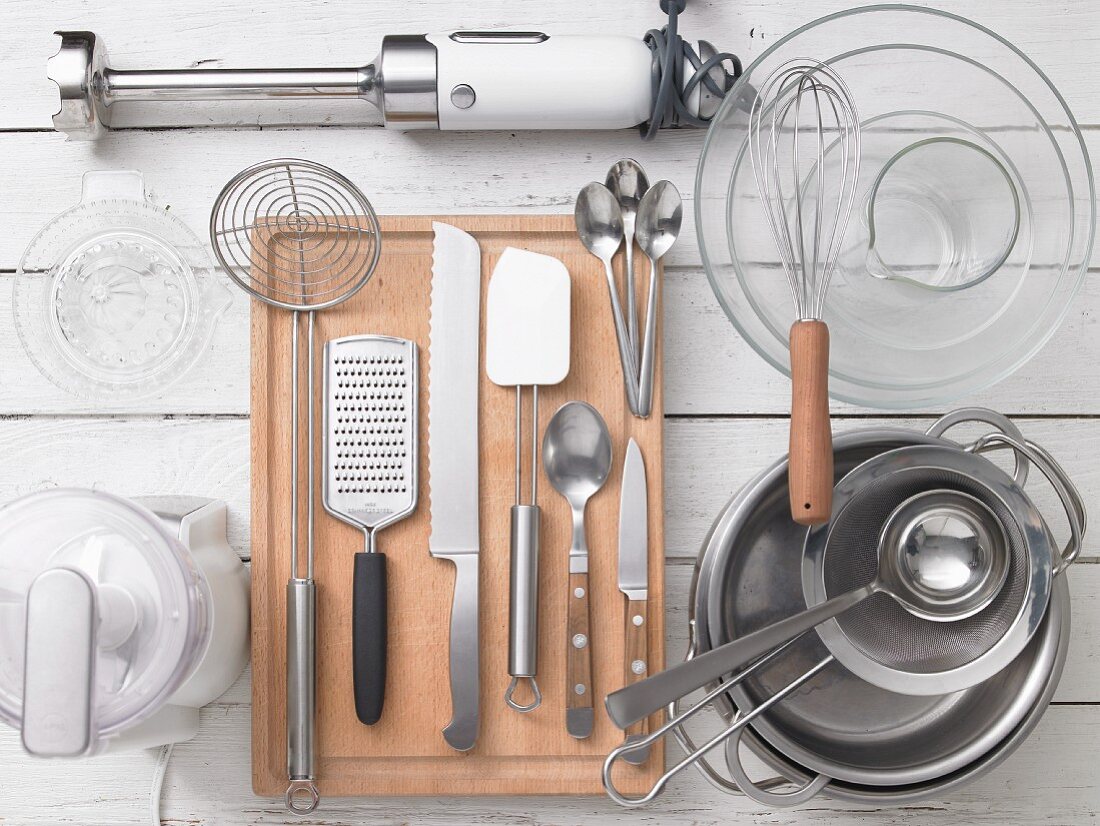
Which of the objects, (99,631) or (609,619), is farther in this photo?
(609,619)

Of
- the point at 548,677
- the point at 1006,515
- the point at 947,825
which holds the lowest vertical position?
the point at 947,825

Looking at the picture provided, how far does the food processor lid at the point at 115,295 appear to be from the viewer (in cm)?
62

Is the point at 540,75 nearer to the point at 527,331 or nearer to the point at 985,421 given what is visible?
the point at 527,331

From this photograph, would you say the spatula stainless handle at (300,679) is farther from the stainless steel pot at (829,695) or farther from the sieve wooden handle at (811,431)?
the sieve wooden handle at (811,431)

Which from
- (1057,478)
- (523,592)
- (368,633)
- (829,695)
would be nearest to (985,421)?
(1057,478)

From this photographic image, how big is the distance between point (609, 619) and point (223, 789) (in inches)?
11.6

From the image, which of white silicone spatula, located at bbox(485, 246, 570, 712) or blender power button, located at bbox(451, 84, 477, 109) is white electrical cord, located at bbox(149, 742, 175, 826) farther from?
blender power button, located at bbox(451, 84, 477, 109)

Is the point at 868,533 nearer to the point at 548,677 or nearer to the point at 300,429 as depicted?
the point at 548,677

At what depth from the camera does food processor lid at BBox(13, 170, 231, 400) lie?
620 mm

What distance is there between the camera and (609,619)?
0.60 m

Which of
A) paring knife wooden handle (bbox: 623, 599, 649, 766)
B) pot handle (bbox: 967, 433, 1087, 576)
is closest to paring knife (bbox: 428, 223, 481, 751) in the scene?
paring knife wooden handle (bbox: 623, 599, 649, 766)

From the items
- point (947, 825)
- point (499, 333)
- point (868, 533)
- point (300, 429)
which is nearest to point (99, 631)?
point (300, 429)

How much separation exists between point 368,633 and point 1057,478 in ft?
1.42

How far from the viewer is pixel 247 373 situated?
0.62 metres
